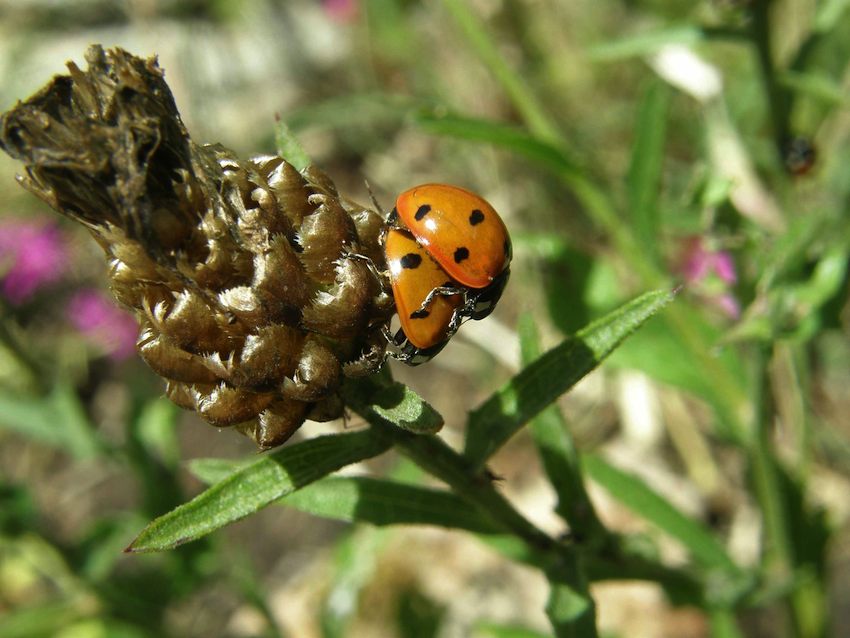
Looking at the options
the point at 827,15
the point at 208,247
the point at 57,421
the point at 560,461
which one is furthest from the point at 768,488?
the point at 57,421

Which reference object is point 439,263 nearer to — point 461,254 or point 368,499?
point 461,254

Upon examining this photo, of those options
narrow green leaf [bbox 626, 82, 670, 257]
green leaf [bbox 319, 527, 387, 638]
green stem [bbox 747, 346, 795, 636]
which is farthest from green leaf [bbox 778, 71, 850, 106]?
green leaf [bbox 319, 527, 387, 638]

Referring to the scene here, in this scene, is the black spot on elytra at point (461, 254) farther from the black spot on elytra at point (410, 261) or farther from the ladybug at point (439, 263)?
the black spot on elytra at point (410, 261)

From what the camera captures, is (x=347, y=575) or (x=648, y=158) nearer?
(x=648, y=158)

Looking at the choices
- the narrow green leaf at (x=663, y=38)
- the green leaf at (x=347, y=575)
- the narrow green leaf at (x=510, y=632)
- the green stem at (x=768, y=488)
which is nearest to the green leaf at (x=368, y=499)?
the green stem at (x=768, y=488)

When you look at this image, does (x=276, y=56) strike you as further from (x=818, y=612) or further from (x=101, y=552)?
(x=818, y=612)

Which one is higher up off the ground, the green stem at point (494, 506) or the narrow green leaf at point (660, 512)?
the narrow green leaf at point (660, 512)

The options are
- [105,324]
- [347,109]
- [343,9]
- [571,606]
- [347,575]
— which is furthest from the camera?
[343,9]

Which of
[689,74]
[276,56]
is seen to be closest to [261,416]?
[689,74]
